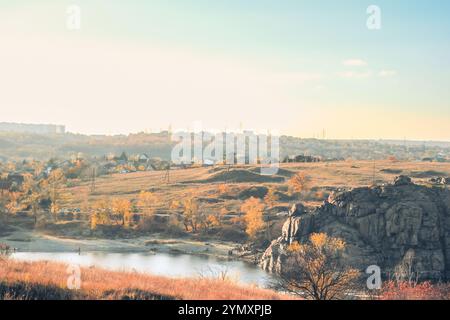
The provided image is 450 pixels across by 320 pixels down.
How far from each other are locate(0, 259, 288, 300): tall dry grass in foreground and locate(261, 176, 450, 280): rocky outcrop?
4352cm

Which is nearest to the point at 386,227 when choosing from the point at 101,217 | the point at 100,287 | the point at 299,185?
the point at 299,185

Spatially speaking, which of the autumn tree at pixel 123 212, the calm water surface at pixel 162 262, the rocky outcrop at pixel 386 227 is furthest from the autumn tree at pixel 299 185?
the calm water surface at pixel 162 262

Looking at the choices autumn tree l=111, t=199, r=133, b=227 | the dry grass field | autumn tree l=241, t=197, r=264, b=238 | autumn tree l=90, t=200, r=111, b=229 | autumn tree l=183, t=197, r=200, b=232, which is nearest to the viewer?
autumn tree l=241, t=197, r=264, b=238

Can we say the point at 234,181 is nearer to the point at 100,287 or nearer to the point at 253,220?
the point at 253,220

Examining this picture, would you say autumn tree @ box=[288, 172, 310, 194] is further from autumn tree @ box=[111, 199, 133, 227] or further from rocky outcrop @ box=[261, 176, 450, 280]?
autumn tree @ box=[111, 199, 133, 227]

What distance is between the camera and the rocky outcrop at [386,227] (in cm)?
6525

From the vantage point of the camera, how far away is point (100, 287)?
17719 millimetres

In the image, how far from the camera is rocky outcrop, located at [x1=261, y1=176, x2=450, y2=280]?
6525cm

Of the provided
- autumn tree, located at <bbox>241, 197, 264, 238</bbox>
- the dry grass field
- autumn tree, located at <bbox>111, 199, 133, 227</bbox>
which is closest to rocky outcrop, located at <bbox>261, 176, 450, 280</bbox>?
autumn tree, located at <bbox>241, 197, 264, 238</bbox>

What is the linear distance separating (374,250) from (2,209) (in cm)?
5976

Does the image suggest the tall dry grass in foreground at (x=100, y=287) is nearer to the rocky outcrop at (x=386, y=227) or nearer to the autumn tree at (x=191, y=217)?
the rocky outcrop at (x=386, y=227)

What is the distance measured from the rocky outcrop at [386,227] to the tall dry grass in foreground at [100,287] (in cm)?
4352

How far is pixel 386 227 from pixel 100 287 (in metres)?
57.4
